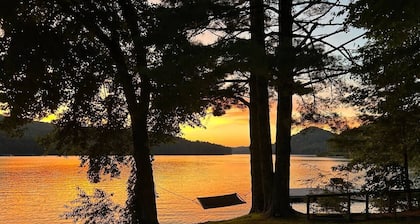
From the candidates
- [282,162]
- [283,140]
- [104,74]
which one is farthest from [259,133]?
[104,74]

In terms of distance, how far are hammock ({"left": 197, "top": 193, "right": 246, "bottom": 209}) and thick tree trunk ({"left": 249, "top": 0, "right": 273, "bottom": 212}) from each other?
752 inches

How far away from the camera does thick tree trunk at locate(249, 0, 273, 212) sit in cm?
1383

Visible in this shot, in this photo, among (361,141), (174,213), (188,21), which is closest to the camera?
(188,21)

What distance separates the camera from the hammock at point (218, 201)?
34.2 metres

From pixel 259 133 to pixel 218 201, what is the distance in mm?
21668

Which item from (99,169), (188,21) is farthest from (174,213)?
(188,21)

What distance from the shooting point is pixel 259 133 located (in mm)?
14469

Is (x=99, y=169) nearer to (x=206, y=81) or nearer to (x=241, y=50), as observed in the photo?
(x=206, y=81)

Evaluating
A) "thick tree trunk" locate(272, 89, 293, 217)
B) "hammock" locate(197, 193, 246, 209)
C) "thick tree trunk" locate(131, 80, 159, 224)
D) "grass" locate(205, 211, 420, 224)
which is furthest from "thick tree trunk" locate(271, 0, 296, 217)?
"hammock" locate(197, 193, 246, 209)

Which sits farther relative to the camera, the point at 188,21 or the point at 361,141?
the point at 361,141

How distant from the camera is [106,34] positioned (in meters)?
13.3

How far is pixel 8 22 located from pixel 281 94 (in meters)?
7.52

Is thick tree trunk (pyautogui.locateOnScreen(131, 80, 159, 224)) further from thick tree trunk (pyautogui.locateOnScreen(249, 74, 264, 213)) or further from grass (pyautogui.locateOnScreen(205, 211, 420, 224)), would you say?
thick tree trunk (pyautogui.locateOnScreen(249, 74, 264, 213))

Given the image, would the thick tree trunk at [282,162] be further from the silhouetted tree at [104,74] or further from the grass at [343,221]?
the silhouetted tree at [104,74]
